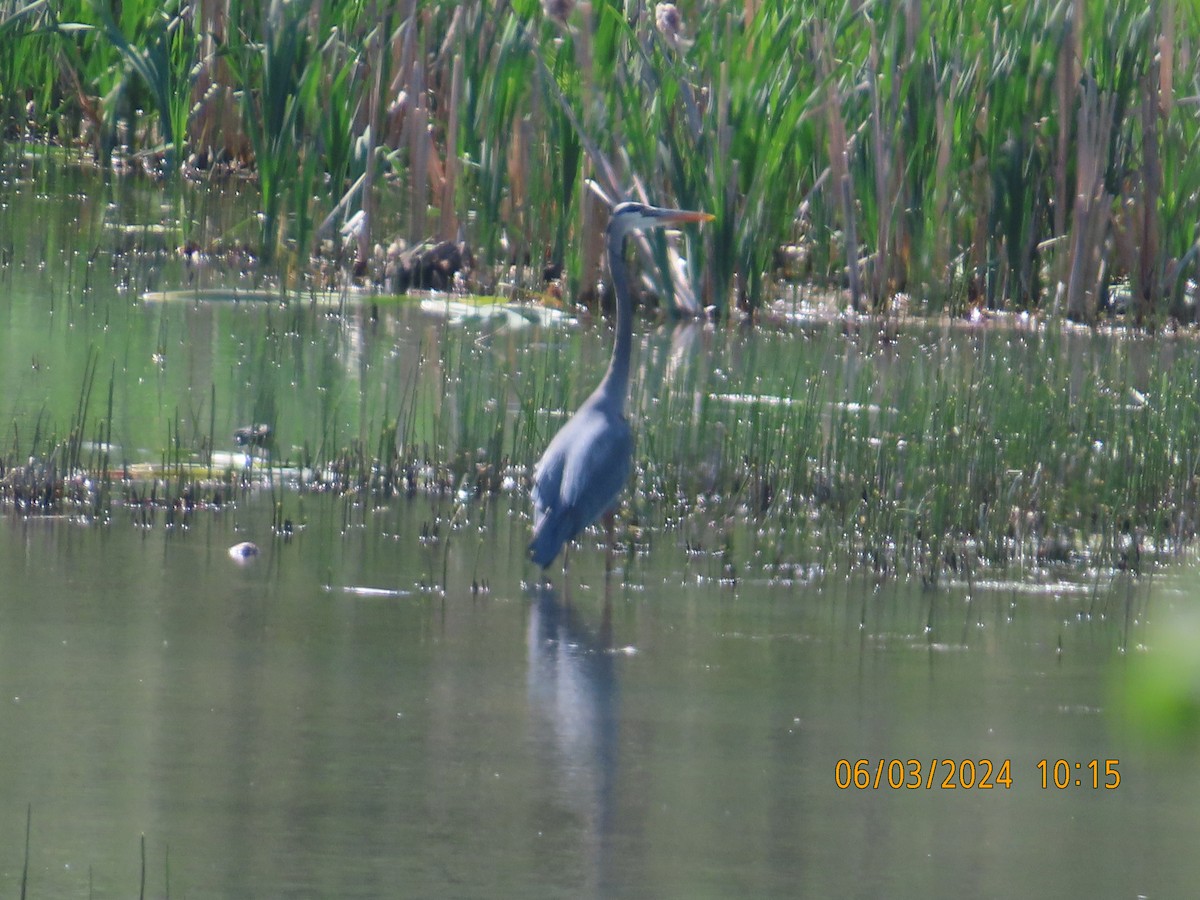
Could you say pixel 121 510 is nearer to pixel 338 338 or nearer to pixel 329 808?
pixel 329 808

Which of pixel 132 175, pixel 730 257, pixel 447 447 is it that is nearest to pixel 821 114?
pixel 730 257

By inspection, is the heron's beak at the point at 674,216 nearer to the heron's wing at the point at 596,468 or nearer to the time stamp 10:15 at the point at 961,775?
the heron's wing at the point at 596,468

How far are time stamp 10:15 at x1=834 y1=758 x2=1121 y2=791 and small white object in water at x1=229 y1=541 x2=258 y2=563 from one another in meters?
2.27

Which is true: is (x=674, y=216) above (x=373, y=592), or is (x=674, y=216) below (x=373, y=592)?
above

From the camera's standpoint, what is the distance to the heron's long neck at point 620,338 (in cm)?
694

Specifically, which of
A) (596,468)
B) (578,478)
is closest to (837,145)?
(596,468)

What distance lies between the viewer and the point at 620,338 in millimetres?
7383

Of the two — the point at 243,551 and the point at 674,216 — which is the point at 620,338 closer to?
the point at 674,216

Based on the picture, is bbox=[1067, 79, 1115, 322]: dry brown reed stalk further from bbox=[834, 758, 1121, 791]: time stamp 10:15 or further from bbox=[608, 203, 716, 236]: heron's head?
bbox=[834, 758, 1121, 791]: time stamp 10:15

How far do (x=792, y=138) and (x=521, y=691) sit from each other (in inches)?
267

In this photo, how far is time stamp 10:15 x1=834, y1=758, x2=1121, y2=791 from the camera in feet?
15.4

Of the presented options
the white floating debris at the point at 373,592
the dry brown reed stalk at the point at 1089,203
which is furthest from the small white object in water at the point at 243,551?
the dry brown reed stalk at the point at 1089,203

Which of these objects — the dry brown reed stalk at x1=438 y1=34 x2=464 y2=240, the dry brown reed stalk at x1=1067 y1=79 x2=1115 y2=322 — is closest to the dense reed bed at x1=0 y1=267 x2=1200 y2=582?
the dry brown reed stalk at x1=1067 y1=79 x2=1115 y2=322

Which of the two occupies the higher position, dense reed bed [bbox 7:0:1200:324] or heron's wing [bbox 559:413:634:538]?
dense reed bed [bbox 7:0:1200:324]
